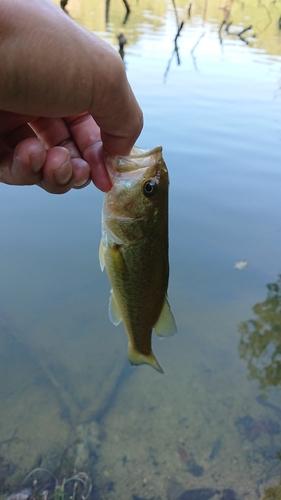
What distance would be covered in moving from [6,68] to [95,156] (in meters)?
0.86

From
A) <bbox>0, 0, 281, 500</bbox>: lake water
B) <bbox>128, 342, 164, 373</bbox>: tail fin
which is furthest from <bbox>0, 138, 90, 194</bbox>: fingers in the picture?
<bbox>0, 0, 281, 500</bbox>: lake water

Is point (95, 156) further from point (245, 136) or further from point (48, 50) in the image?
point (245, 136)

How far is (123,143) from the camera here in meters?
1.89

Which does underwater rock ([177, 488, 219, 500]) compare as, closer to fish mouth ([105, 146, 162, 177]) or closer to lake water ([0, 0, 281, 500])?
lake water ([0, 0, 281, 500])

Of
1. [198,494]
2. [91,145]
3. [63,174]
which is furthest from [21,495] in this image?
[91,145]

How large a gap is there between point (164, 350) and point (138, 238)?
255cm

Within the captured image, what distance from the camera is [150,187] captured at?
201 centimetres

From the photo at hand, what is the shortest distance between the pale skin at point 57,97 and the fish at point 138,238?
9 cm

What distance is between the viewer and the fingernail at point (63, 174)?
1879 mm

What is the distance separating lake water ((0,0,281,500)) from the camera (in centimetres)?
334

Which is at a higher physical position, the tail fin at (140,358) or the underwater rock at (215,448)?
the tail fin at (140,358)

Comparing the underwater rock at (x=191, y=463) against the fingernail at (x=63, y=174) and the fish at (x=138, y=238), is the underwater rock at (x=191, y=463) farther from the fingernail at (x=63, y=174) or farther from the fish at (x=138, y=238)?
the fingernail at (x=63, y=174)

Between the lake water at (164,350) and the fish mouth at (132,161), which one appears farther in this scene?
the lake water at (164,350)

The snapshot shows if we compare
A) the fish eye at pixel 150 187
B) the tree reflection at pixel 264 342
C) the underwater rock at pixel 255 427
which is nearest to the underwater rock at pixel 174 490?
the underwater rock at pixel 255 427
